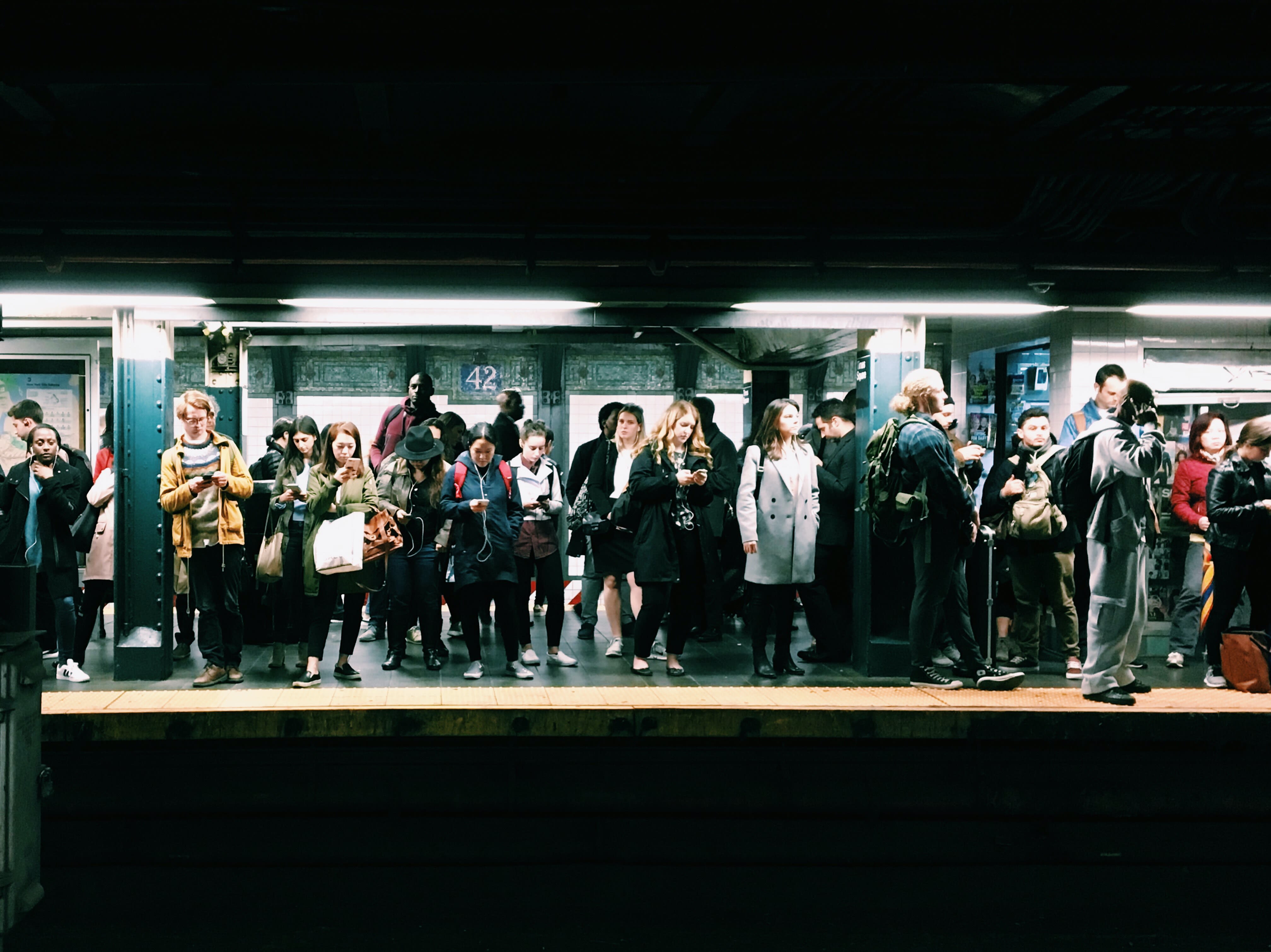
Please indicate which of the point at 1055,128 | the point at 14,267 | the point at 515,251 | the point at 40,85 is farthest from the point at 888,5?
the point at 14,267

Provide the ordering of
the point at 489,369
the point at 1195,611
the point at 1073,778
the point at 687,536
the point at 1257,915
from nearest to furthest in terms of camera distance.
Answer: the point at 1257,915 < the point at 1073,778 < the point at 687,536 < the point at 1195,611 < the point at 489,369

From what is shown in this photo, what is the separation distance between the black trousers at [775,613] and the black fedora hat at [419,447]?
2.30 meters

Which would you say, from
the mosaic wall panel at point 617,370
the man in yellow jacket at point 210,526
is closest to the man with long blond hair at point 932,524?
the man in yellow jacket at point 210,526

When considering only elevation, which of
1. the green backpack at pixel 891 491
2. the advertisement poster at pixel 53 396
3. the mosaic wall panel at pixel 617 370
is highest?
the mosaic wall panel at pixel 617 370

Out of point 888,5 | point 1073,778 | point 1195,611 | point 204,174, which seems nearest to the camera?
point 888,5

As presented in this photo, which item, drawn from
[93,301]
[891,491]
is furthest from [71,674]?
[891,491]

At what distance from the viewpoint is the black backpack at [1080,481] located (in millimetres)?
5707

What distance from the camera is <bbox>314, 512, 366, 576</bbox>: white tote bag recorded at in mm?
5871

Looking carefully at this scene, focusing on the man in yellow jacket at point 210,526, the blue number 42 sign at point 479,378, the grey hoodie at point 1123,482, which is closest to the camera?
the grey hoodie at point 1123,482

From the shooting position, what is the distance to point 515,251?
230 inches

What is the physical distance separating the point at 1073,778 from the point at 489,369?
9163 millimetres

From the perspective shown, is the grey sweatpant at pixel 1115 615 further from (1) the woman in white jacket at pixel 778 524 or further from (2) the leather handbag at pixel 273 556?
(2) the leather handbag at pixel 273 556

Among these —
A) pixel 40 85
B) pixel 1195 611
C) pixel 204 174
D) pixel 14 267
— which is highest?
pixel 40 85

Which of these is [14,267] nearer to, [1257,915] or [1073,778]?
[1073,778]
